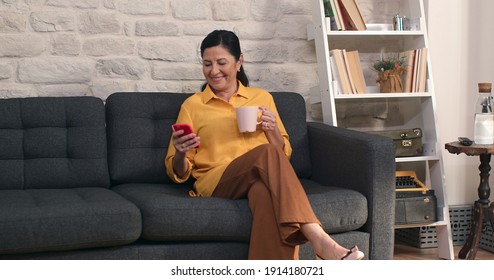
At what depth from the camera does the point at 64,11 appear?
150 inches

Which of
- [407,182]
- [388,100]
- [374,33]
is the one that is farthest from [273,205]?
[388,100]

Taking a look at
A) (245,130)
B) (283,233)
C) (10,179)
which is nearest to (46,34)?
(10,179)

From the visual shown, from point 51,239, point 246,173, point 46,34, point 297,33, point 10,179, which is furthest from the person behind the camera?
point 297,33

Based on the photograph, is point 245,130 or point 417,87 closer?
point 245,130

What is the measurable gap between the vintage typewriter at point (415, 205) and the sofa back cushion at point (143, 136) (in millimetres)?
520

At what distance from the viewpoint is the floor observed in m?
3.91

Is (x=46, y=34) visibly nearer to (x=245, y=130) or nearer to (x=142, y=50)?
(x=142, y=50)

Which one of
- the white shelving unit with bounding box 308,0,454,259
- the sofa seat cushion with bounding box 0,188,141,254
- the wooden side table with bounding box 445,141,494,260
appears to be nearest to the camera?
the sofa seat cushion with bounding box 0,188,141,254

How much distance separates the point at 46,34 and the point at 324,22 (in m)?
1.35

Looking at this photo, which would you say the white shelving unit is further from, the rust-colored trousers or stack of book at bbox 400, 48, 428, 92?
the rust-colored trousers

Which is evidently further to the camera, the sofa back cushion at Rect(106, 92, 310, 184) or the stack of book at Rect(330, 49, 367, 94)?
the stack of book at Rect(330, 49, 367, 94)

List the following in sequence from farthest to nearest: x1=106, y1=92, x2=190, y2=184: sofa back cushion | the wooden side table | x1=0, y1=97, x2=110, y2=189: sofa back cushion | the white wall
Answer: the white wall → the wooden side table → x1=106, y1=92, x2=190, y2=184: sofa back cushion → x1=0, y1=97, x2=110, y2=189: sofa back cushion

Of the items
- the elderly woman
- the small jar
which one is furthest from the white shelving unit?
the elderly woman

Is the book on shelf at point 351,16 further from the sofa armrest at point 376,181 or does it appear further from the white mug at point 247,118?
the white mug at point 247,118
